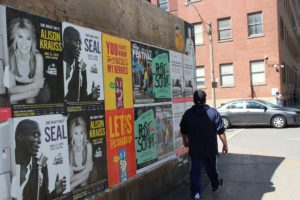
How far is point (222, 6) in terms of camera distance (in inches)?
1331

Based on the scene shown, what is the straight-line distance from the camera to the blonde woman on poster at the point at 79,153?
475cm

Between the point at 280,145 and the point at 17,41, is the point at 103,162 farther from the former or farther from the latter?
the point at 280,145

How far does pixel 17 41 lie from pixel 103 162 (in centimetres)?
203

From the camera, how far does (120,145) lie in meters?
5.82

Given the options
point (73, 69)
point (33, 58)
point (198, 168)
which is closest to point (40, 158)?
point (33, 58)

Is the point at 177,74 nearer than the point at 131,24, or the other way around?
the point at 131,24

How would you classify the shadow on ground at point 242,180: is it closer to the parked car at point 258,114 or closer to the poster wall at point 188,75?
the poster wall at point 188,75

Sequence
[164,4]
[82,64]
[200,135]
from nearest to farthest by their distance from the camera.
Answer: [82,64] → [200,135] → [164,4]

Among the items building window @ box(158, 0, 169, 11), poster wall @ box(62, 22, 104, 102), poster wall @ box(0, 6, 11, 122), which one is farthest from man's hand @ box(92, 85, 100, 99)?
building window @ box(158, 0, 169, 11)

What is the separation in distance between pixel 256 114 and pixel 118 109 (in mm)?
15353

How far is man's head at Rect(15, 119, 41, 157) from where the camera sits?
12.9 feet

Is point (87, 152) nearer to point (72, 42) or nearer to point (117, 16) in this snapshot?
point (72, 42)

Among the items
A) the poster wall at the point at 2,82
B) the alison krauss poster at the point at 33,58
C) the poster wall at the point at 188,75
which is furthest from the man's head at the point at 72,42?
the poster wall at the point at 188,75

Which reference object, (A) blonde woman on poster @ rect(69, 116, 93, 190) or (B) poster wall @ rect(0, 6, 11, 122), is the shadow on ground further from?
(B) poster wall @ rect(0, 6, 11, 122)
